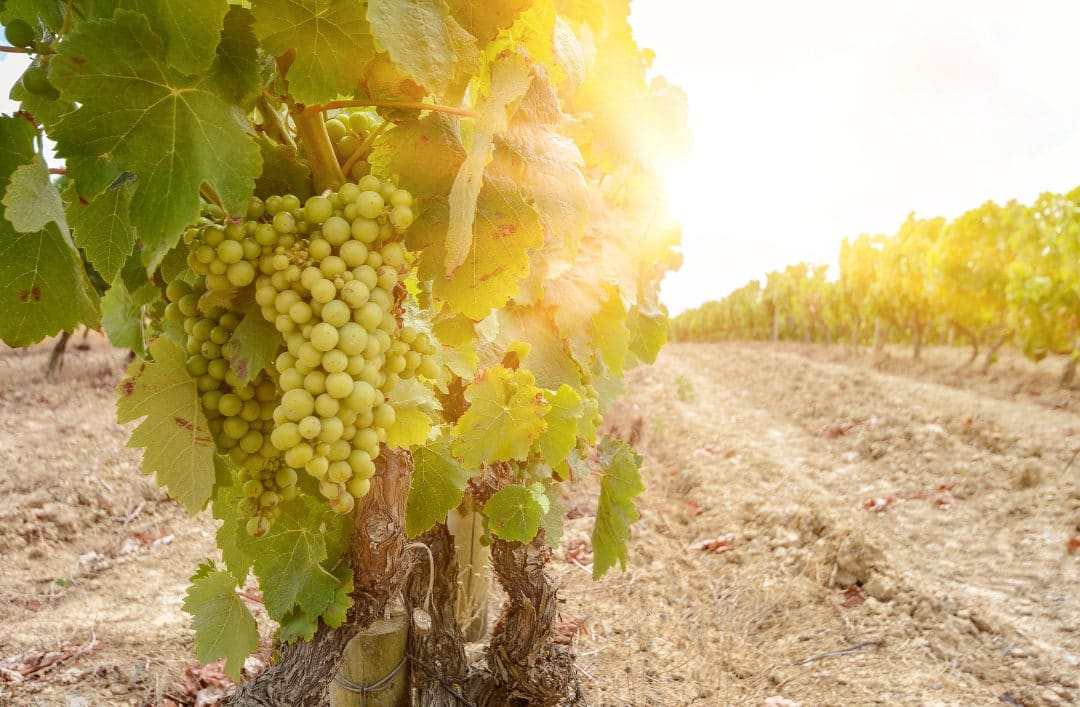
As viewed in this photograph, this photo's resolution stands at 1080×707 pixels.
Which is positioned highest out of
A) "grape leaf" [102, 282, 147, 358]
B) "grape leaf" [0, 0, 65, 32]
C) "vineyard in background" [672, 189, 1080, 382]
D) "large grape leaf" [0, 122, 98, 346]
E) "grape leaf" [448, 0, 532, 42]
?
"vineyard in background" [672, 189, 1080, 382]

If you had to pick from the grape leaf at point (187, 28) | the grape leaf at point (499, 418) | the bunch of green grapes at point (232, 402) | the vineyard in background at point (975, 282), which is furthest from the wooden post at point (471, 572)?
the vineyard in background at point (975, 282)

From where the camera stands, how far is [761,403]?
13.2 meters

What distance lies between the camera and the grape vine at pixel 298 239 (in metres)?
1.09

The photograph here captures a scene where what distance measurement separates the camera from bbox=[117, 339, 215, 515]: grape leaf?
4.25ft

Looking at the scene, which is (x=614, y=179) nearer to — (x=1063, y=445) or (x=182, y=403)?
(x=182, y=403)

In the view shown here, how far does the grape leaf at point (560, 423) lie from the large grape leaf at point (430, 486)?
28 centimetres

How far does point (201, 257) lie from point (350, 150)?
0.51m

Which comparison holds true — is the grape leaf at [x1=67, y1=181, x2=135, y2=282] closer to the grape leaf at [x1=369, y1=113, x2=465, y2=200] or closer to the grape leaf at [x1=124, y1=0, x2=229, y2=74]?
the grape leaf at [x1=124, y1=0, x2=229, y2=74]

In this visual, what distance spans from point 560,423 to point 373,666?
0.91m

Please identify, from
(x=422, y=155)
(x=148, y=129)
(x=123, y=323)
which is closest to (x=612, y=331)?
(x=422, y=155)

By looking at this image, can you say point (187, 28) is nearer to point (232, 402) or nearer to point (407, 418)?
point (232, 402)

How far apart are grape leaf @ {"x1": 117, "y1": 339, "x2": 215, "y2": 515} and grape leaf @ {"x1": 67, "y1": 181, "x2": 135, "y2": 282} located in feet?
0.65

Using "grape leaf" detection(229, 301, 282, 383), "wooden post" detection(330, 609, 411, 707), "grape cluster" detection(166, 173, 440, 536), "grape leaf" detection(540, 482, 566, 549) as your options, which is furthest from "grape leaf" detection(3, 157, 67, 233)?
"grape leaf" detection(540, 482, 566, 549)

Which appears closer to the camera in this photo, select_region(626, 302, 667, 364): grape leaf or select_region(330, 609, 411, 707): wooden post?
select_region(330, 609, 411, 707): wooden post
